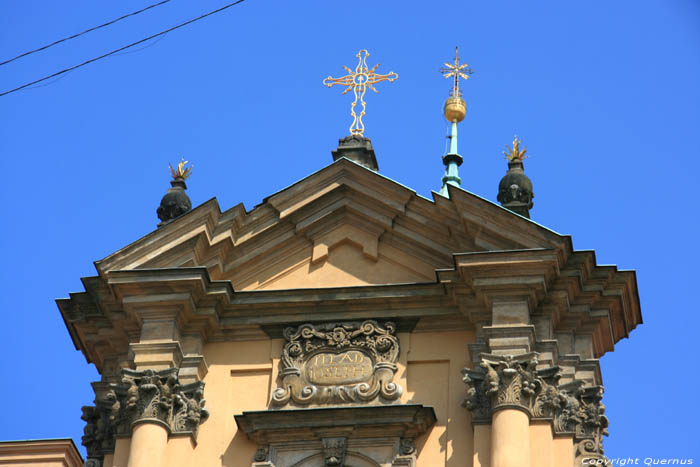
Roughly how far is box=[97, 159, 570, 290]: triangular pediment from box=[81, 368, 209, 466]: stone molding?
149 cm

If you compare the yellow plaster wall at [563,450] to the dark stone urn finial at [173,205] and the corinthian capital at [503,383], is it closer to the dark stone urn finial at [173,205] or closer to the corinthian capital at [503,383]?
the corinthian capital at [503,383]

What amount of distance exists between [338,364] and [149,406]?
82.6 inches

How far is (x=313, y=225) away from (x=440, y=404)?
2.83m

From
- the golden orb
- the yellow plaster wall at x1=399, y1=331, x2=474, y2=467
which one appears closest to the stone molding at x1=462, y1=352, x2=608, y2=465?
the yellow plaster wall at x1=399, y1=331, x2=474, y2=467

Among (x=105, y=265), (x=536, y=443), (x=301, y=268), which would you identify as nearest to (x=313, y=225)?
(x=301, y=268)

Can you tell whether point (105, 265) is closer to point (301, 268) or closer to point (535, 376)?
point (301, 268)

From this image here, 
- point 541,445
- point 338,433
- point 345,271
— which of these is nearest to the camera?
point 541,445

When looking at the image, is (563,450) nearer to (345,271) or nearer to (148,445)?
(345,271)

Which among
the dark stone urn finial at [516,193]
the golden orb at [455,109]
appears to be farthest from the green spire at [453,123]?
the dark stone urn finial at [516,193]

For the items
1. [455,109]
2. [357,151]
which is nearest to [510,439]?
[357,151]

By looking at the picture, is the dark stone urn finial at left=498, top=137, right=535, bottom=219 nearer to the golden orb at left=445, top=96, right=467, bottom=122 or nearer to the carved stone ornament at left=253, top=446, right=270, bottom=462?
the carved stone ornament at left=253, top=446, right=270, bottom=462

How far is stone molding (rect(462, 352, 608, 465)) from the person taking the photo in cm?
2023

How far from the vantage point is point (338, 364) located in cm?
2125

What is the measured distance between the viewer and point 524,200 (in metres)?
22.2
